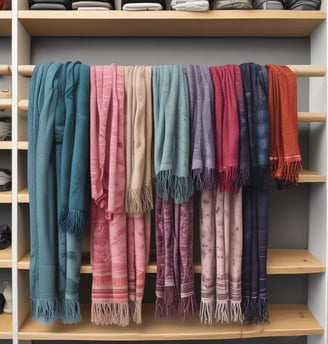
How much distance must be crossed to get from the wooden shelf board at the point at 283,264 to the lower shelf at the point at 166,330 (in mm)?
210

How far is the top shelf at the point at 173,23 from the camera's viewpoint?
118 centimetres

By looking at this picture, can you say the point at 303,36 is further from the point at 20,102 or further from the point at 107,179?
the point at 20,102

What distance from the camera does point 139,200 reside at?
1.08 meters

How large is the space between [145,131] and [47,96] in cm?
33

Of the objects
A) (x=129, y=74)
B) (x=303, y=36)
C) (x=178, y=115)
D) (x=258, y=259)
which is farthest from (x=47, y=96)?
(x=303, y=36)

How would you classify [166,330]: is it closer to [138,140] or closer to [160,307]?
[160,307]

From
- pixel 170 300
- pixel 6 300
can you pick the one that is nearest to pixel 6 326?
pixel 6 300

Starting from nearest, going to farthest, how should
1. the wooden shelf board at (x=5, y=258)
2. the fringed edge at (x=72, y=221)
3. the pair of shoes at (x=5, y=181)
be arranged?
the fringed edge at (x=72, y=221)
the wooden shelf board at (x=5, y=258)
the pair of shoes at (x=5, y=181)

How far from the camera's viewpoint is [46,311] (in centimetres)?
109

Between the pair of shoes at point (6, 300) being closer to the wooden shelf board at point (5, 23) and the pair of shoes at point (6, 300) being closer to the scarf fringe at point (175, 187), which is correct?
the scarf fringe at point (175, 187)

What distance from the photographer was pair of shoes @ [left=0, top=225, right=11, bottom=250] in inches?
50.8

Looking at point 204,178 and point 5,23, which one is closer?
point 204,178

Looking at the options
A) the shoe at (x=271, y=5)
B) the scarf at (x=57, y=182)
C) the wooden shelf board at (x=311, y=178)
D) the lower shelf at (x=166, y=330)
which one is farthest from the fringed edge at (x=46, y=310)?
the shoe at (x=271, y=5)

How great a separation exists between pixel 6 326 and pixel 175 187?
31.4 inches
